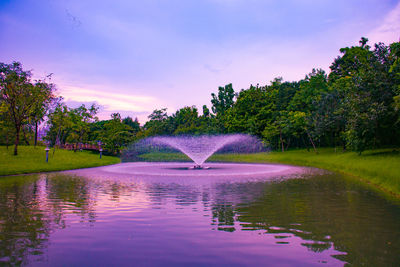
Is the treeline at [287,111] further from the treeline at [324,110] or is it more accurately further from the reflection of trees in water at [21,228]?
the reflection of trees in water at [21,228]

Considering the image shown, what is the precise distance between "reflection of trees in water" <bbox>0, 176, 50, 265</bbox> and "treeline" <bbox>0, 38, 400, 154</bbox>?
24844 mm

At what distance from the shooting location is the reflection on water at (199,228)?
23.1ft

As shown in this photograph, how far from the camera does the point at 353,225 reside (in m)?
9.84

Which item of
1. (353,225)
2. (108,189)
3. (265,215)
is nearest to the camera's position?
(353,225)

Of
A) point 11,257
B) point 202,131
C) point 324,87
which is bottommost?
point 11,257

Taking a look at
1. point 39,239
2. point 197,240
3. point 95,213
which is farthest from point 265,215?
point 39,239

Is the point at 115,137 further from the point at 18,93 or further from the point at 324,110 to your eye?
the point at 324,110

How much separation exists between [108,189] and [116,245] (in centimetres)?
1078

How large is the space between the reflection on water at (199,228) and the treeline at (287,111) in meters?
16.3

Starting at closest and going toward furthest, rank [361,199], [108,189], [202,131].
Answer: [361,199]
[108,189]
[202,131]

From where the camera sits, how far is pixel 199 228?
9375 millimetres

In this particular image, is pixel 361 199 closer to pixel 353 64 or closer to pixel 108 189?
pixel 108 189

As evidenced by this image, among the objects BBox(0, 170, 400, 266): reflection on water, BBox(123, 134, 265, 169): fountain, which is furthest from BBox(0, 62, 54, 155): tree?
BBox(123, 134, 265, 169): fountain

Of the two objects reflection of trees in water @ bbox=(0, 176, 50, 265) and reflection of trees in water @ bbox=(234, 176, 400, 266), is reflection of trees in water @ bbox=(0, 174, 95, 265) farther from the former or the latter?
reflection of trees in water @ bbox=(234, 176, 400, 266)
